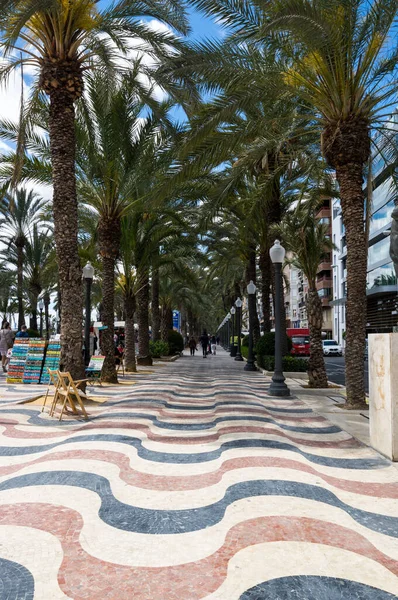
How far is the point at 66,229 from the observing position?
9.35m

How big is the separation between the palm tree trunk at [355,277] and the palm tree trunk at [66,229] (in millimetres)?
5187

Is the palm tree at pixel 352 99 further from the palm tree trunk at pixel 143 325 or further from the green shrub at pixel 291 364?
the palm tree trunk at pixel 143 325

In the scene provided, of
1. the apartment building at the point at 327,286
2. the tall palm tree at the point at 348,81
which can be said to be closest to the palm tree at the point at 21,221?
the tall palm tree at the point at 348,81

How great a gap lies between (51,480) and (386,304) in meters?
40.9

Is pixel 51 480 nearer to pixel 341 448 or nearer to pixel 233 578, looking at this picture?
pixel 233 578

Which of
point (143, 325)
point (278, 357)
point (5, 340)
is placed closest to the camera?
point (278, 357)

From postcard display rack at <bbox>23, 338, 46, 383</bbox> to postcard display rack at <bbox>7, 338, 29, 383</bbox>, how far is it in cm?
18

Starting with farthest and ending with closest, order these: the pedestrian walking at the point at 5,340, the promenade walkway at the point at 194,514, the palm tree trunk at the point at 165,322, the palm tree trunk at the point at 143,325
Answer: the palm tree trunk at the point at 165,322, the palm tree trunk at the point at 143,325, the pedestrian walking at the point at 5,340, the promenade walkway at the point at 194,514

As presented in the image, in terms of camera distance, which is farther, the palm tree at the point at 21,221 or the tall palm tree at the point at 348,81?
the palm tree at the point at 21,221

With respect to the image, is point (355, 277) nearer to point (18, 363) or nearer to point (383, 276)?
point (18, 363)

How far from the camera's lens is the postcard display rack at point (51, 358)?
13117mm

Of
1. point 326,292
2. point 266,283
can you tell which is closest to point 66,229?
point 266,283

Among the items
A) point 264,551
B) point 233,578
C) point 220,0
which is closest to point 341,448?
point 264,551

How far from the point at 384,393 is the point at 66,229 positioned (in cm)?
650
